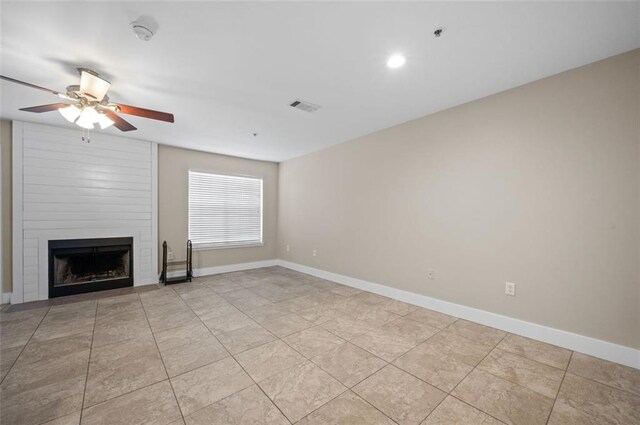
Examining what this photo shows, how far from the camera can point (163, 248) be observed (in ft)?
15.1

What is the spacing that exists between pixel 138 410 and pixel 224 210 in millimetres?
4242

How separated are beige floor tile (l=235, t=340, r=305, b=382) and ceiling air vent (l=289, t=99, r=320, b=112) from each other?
2670 millimetres

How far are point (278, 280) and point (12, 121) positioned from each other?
462 centimetres

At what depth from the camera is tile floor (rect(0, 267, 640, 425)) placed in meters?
1.58

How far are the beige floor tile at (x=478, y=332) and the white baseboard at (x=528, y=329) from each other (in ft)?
0.29

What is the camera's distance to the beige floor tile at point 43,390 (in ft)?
5.11

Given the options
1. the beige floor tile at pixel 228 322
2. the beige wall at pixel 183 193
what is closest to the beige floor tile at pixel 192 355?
the beige floor tile at pixel 228 322

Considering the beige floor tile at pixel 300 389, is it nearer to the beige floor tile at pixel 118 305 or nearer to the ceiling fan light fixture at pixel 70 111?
the beige floor tile at pixel 118 305

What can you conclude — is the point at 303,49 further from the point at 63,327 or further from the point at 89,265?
the point at 89,265

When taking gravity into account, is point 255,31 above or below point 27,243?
above

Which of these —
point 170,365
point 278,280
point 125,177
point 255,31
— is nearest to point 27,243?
point 125,177

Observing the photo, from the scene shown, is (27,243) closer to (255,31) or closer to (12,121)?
(12,121)

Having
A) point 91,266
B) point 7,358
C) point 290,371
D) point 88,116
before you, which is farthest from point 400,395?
point 91,266


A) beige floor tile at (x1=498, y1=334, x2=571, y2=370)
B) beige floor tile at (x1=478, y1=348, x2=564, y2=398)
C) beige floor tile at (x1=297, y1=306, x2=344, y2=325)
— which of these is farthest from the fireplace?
beige floor tile at (x1=498, y1=334, x2=571, y2=370)
